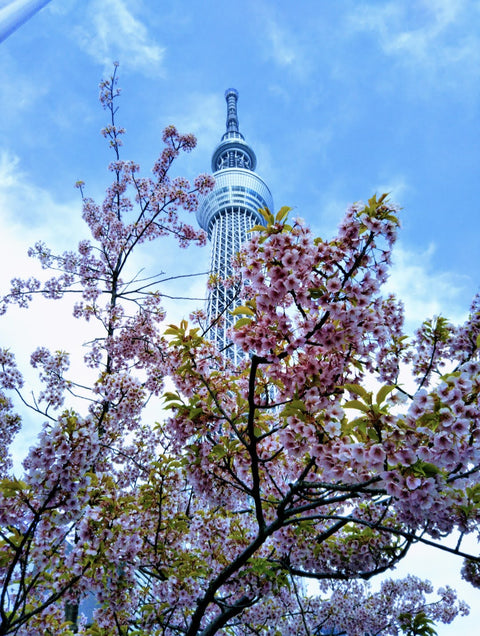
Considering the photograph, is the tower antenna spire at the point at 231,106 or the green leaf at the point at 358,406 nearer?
the green leaf at the point at 358,406

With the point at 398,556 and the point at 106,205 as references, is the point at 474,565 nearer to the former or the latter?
the point at 398,556

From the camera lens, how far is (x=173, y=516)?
3723mm

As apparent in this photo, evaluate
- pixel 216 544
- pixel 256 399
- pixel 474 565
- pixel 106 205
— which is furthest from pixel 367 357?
pixel 106 205

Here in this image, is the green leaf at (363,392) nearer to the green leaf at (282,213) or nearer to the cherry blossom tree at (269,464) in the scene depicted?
the cherry blossom tree at (269,464)

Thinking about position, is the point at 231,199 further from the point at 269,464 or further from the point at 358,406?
the point at 358,406

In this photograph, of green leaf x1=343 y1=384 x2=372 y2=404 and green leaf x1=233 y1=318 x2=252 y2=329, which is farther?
green leaf x1=233 y1=318 x2=252 y2=329

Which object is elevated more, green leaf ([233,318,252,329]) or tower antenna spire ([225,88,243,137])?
tower antenna spire ([225,88,243,137])

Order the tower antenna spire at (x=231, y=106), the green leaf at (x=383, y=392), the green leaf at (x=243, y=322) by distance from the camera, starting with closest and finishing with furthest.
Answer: the green leaf at (x=383, y=392) < the green leaf at (x=243, y=322) < the tower antenna spire at (x=231, y=106)

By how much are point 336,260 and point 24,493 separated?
242 cm

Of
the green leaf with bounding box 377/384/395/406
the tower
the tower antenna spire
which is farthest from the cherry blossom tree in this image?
the tower antenna spire

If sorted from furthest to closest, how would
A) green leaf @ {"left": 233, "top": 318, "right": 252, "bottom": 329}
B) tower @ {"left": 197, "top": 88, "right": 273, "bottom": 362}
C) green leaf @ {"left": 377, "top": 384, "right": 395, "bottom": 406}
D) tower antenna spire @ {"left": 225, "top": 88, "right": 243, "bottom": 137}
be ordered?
tower antenna spire @ {"left": 225, "top": 88, "right": 243, "bottom": 137} → tower @ {"left": 197, "top": 88, "right": 273, "bottom": 362} → green leaf @ {"left": 233, "top": 318, "right": 252, "bottom": 329} → green leaf @ {"left": 377, "top": 384, "right": 395, "bottom": 406}

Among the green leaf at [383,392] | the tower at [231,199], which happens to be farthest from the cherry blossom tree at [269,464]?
the tower at [231,199]

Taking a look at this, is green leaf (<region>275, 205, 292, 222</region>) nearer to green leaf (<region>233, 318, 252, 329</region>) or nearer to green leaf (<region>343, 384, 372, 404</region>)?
green leaf (<region>233, 318, 252, 329</region>)

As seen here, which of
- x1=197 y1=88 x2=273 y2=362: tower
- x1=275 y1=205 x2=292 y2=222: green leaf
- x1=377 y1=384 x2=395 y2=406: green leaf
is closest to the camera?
x1=377 y1=384 x2=395 y2=406: green leaf
